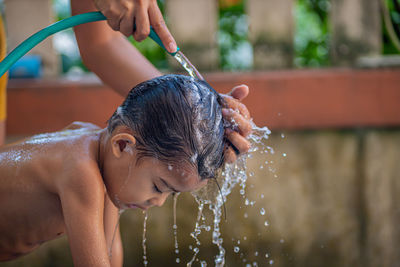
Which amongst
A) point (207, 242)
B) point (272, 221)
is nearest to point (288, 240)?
point (272, 221)

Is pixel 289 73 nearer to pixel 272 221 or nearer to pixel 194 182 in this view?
pixel 272 221

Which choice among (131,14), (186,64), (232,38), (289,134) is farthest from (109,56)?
(232,38)

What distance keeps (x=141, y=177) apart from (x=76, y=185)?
0.75 ft

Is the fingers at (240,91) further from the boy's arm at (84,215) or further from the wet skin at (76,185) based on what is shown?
the boy's arm at (84,215)

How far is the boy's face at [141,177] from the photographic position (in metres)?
1.74

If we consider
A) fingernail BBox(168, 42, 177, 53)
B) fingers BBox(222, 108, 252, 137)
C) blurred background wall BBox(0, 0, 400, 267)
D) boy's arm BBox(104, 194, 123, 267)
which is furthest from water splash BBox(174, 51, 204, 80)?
blurred background wall BBox(0, 0, 400, 267)

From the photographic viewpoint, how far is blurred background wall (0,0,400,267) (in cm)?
306

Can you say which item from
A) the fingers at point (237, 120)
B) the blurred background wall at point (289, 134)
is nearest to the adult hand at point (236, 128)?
the fingers at point (237, 120)

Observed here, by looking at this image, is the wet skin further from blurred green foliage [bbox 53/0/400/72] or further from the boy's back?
blurred green foliage [bbox 53/0/400/72]

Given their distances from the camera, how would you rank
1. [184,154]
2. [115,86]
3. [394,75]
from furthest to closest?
1. [394,75]
2. [115,86]
3. [184,154]

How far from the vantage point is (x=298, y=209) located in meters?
A: 3.21

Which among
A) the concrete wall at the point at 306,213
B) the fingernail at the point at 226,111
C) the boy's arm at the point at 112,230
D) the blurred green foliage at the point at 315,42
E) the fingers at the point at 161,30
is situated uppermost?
the fingers at the point at 161,30

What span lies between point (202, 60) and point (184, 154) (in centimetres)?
165

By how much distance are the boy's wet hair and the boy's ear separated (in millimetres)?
29
